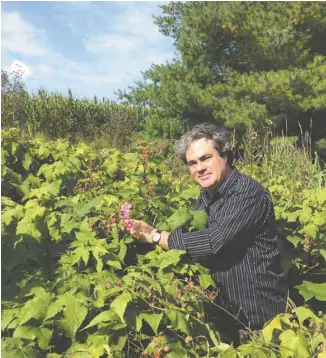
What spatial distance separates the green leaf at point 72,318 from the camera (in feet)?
5.10

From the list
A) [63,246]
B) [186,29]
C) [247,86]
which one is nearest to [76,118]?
[186,29]

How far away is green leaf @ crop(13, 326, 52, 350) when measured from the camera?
1493 millimetres

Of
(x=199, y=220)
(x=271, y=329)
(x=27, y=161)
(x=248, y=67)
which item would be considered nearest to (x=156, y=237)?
(x=199, y=220)

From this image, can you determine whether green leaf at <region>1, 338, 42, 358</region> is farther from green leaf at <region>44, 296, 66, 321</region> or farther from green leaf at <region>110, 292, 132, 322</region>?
green leaf at <region>110, 292, 132, 322</region>

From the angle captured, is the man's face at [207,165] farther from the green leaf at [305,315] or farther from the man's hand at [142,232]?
the green leaf at [305,315]

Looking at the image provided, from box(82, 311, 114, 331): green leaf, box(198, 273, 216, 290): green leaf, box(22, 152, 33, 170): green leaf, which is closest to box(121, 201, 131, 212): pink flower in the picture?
box(198, 273, 216, 290): green leaf

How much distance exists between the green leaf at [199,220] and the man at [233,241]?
4 centimetres

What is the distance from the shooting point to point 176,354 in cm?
150

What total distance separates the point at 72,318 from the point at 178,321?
0.33 m

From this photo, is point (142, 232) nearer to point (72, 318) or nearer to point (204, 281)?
point (204, 281)

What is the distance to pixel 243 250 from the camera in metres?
2.37

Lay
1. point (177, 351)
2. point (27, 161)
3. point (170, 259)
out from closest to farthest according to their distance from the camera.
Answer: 1. point (177, 351)
2. point (170, 259)
3. point (27, 161)

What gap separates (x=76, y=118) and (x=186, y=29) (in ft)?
21.4

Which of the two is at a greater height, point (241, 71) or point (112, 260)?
point (241, 71)
